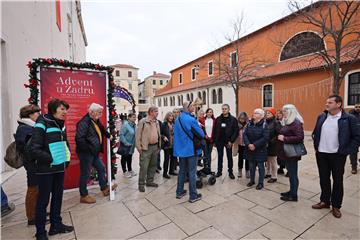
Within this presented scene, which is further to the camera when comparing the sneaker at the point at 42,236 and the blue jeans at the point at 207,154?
the blue jeans at the point at 207,154

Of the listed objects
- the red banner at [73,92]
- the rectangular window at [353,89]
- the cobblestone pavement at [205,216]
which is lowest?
the cobblestone pavement at [205,216]

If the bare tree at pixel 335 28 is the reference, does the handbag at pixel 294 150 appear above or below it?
below

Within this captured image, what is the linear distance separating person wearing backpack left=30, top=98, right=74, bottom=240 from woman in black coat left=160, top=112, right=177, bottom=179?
275cm

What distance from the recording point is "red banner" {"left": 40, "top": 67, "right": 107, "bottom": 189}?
349 centimetres

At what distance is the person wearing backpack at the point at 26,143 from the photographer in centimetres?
260

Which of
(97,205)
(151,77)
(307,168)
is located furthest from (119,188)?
(151,77)

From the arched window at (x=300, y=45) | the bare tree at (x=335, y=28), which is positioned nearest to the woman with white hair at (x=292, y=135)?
the bare tree at (x=335, y=28)

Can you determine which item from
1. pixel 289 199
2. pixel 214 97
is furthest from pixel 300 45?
pixel 289 199

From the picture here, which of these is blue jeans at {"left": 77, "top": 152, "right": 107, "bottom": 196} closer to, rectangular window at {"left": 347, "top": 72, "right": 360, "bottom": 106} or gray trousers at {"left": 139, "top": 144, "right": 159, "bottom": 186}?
gray trousers at {"left": 139, "top": 144, "right": 159, "bottom": 186}

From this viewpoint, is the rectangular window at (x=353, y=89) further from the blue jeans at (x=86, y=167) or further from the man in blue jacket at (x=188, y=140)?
the blue jeans at (x=86, y=167)

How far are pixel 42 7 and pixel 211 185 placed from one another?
31.0ft

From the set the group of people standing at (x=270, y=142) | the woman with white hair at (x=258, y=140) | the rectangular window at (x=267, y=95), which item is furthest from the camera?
the rectangular window at (x=267, y=95)

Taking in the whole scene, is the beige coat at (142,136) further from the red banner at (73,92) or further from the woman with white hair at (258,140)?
the woman with white hair at (258,140)

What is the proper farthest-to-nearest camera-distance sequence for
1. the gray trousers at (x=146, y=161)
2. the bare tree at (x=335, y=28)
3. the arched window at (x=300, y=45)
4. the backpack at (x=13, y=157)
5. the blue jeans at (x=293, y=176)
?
the arched window at (x=300, y=45)
the bare tree at (x=335, y=28)
the gray trousers at (x=146, y=161)
the blue jeans at (x=293, y=176)
the backpack at (x=13, y=157)
